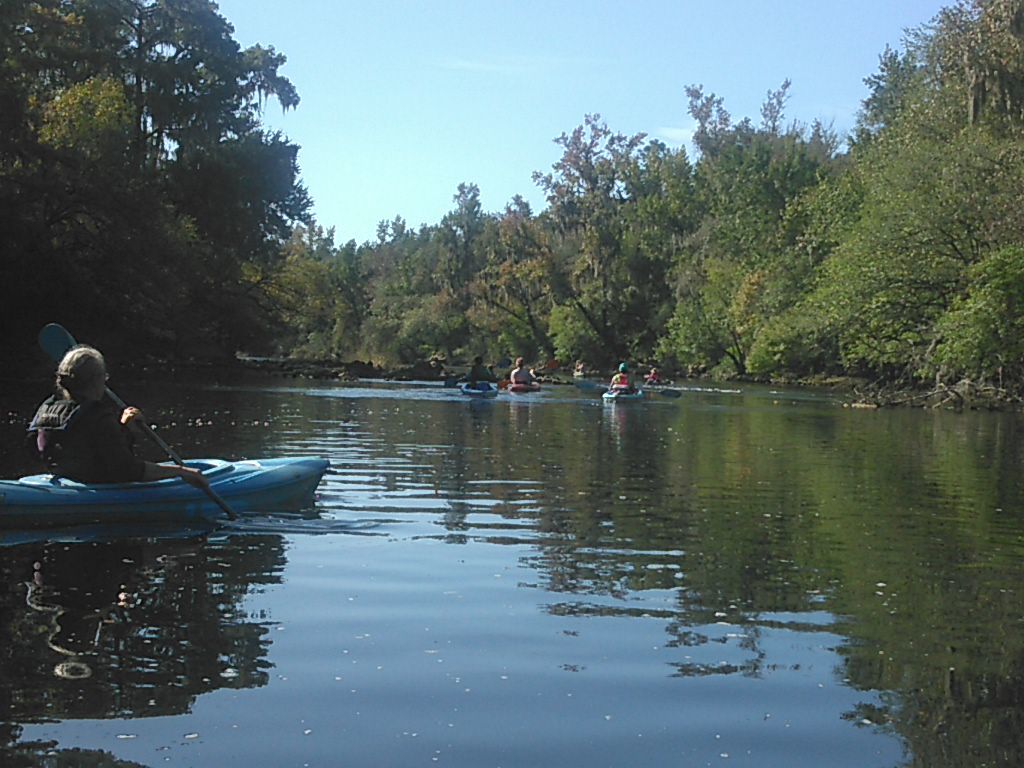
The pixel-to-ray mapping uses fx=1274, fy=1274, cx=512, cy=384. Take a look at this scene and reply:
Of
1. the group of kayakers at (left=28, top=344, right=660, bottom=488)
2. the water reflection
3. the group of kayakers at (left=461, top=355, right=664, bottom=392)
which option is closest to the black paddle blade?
the group of kayakers at (left=28, top=344, right=660, bottom=488)

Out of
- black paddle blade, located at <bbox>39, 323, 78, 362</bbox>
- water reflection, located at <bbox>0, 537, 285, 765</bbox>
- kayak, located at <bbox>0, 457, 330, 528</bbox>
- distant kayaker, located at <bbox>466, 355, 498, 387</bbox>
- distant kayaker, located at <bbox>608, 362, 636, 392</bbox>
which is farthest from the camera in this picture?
distant kayaker, located at <bbox>608, 362, 636, 392</bbox>

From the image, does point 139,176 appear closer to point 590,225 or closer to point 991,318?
point 991,318

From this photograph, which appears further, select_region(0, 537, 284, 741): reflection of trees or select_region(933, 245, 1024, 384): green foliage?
select_region(933, 245, 1024, 384): green foliage

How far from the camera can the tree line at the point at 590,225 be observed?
34812 millimetres

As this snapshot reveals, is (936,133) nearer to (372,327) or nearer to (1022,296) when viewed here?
(1022,296)

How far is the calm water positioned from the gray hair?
117 cm

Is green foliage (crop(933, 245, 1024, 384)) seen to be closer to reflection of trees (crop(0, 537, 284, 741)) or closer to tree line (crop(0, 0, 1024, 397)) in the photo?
tree line (crop(0, 0, 1024, 397))

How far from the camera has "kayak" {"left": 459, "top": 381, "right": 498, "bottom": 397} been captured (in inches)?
1265

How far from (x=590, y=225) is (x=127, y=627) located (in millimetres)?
62987

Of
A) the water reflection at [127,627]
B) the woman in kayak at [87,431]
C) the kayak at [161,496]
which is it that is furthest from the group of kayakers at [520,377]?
the water reflection at [127,627]

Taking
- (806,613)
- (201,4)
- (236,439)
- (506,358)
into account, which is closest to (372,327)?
(506,358)

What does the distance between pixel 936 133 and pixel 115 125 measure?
A: 25.9 m

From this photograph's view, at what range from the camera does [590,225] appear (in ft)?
225

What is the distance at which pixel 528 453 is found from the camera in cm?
1825
